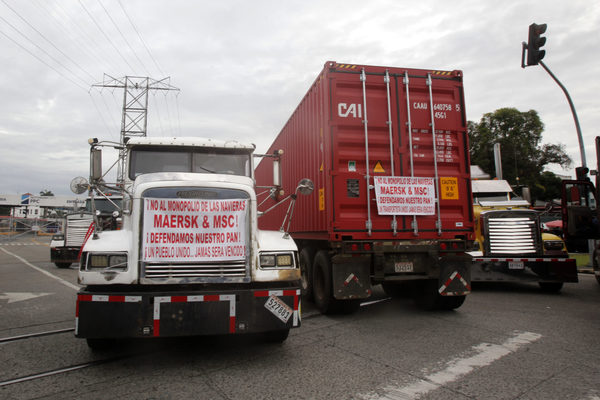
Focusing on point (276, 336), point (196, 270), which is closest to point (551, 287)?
point (276, 336)

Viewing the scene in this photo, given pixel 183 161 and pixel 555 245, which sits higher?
pixel 183 161

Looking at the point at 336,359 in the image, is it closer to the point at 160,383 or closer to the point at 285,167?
the point at 160,383

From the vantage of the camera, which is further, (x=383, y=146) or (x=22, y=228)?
(x=22, y=228)

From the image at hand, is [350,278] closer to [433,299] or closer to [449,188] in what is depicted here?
[433,299]

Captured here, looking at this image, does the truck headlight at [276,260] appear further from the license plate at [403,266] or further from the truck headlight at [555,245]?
the truck headlight at [555,245]

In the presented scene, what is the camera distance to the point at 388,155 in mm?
6461

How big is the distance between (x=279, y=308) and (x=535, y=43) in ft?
35.3

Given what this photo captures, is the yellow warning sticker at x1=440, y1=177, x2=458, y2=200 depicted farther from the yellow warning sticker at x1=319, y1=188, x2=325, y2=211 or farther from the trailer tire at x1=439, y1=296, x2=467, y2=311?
the yellow warning sticker at x1=319, y1=188, x2=325, y2=211

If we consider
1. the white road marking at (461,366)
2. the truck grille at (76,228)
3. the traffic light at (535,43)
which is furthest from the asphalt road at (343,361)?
the truck grille at (76,228)

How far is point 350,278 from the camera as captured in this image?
20.0 feet

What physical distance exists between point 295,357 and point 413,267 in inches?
104

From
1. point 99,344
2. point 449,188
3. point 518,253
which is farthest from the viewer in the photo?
point 518,253

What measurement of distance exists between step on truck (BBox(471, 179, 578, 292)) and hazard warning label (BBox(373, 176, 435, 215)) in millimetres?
3015

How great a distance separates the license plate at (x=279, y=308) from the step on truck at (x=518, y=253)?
18.9ft
